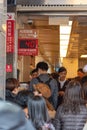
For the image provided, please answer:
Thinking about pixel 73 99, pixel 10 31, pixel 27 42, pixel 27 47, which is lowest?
pixel 73 99

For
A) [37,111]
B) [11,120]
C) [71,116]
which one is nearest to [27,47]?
[71,116]

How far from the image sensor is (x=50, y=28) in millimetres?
11930

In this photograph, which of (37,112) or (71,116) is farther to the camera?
(71,116)

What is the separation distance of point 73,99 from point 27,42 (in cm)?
470

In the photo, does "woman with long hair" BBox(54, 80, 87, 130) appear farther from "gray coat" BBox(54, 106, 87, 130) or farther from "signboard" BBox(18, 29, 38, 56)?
"signboard" BBox(18, 29, 38, 56)

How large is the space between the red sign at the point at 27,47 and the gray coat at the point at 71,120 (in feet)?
14.9

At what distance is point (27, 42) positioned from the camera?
877 cm

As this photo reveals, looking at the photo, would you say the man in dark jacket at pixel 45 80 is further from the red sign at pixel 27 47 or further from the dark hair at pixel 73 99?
the red sign at pixel 27 47

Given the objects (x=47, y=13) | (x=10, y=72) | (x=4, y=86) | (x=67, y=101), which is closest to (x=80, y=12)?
(x=47, y=13)

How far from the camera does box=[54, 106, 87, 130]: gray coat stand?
160 inches

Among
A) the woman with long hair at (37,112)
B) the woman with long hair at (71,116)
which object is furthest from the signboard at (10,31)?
the woman with long hair at (37,112)

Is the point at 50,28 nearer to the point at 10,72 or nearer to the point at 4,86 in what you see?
the point at 10,72

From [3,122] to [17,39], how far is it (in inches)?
290

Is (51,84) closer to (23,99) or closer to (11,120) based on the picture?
(23,99)
